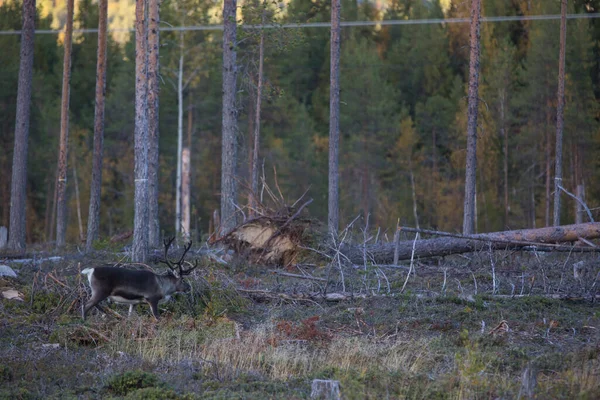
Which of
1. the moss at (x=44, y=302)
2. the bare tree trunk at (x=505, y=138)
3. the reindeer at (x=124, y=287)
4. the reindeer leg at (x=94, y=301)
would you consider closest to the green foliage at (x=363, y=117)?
the bare tree trunk at (x=505, y=138)

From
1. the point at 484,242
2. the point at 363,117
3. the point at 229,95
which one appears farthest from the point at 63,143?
the point at 363,117

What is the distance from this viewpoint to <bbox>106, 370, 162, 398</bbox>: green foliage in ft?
27.7

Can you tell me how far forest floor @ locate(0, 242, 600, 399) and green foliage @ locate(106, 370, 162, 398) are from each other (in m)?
0.01

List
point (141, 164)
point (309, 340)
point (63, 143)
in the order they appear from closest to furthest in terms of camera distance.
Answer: point (309, 340)
point (141, 164)
point (63, 143)

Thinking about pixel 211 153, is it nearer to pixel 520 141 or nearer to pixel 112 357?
pixel 520 141

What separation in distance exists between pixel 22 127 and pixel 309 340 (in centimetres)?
1520

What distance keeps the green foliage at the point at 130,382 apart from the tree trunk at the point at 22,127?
14.7m

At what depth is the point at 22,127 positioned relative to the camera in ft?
75.1

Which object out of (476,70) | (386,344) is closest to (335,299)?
(386,344)

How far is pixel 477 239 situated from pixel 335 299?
462 cm

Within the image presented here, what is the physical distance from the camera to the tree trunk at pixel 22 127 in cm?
2248

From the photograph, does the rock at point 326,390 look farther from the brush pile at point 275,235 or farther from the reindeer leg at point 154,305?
the brush pile at point 275,235

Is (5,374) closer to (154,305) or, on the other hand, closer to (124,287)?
(124,287)

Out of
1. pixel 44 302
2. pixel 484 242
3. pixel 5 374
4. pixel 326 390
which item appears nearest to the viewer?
pixel 326 390
